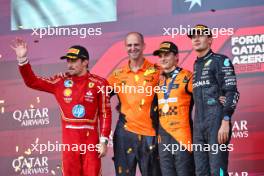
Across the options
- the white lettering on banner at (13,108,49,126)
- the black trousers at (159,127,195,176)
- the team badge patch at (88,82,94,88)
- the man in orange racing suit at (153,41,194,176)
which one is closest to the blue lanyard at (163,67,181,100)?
the man in orange racing suit at (153,41,194,176)

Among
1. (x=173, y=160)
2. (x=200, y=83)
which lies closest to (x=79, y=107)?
(x=173, y=160)

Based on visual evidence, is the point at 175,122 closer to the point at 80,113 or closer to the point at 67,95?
the point at 80,113

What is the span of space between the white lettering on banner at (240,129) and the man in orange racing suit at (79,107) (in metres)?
1.31

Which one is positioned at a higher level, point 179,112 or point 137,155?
point 179,112

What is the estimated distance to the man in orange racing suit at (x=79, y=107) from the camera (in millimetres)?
4758

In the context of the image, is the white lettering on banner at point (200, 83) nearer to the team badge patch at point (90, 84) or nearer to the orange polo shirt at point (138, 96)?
the orange polo shirt at point (138, 96)

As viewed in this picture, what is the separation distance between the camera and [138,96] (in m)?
4.89

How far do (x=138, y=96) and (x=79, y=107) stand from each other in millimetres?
465

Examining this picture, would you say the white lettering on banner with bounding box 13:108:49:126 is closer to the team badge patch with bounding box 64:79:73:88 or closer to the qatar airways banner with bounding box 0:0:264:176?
the qatar airways banner with bounding box 0:0:264:176

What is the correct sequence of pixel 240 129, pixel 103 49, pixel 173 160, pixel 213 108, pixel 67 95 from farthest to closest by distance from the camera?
pixel 103 49 → pixel 240 129 → pixel 67 95 → pixel 173 160 → pixel 213 108

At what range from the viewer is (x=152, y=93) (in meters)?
4.93

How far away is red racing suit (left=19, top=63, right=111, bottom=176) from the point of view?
15.6 feet

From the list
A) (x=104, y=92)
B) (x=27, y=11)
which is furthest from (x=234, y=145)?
(x=27, y=11)

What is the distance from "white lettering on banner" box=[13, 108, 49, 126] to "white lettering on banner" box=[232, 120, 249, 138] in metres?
1.86
